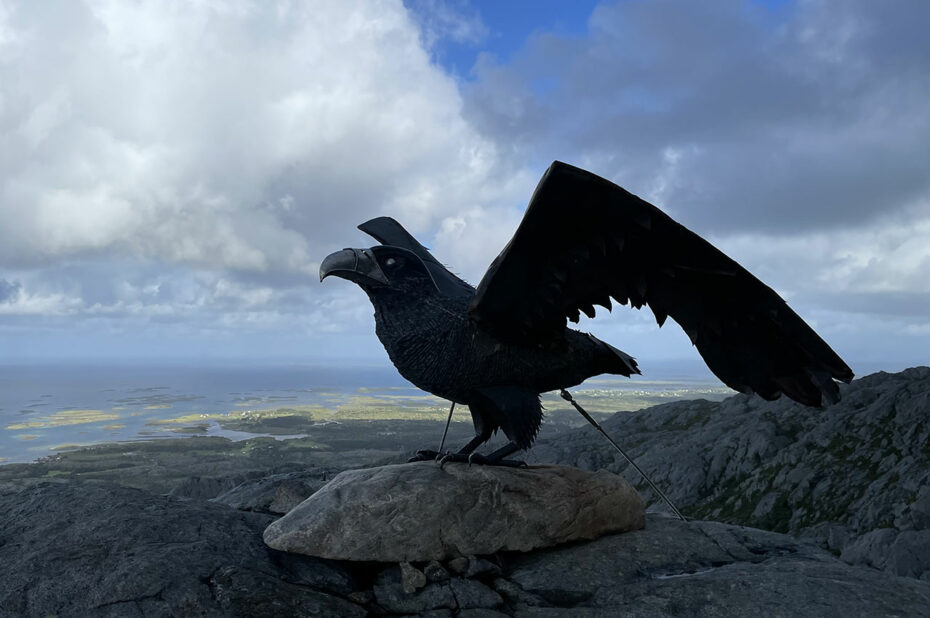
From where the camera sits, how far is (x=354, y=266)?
660 cm

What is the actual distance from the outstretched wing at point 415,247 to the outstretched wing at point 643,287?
671mm

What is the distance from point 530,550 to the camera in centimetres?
660

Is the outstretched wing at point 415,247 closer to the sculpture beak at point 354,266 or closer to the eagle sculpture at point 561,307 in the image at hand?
the eagle sculpture at point 561,307

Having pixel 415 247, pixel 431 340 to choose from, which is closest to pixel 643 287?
pixel 431 340

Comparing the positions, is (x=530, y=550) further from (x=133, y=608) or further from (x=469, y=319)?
(x=133, y=608)

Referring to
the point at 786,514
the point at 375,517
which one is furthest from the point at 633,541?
the point at 786,514

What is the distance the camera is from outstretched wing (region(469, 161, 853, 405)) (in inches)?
219

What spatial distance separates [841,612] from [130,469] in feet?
213

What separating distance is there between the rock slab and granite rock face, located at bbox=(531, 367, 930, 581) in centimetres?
1317

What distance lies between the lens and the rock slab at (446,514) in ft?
19.8

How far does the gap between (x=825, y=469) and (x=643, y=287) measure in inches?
897

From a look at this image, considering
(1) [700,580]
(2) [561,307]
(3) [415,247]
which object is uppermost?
(3) [415,247]

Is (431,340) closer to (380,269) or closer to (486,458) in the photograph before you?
(380,269)

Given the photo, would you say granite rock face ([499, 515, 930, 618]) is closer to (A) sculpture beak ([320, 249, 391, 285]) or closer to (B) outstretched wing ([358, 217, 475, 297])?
(B) outstretched wing ([358, 217, 475, 297])
